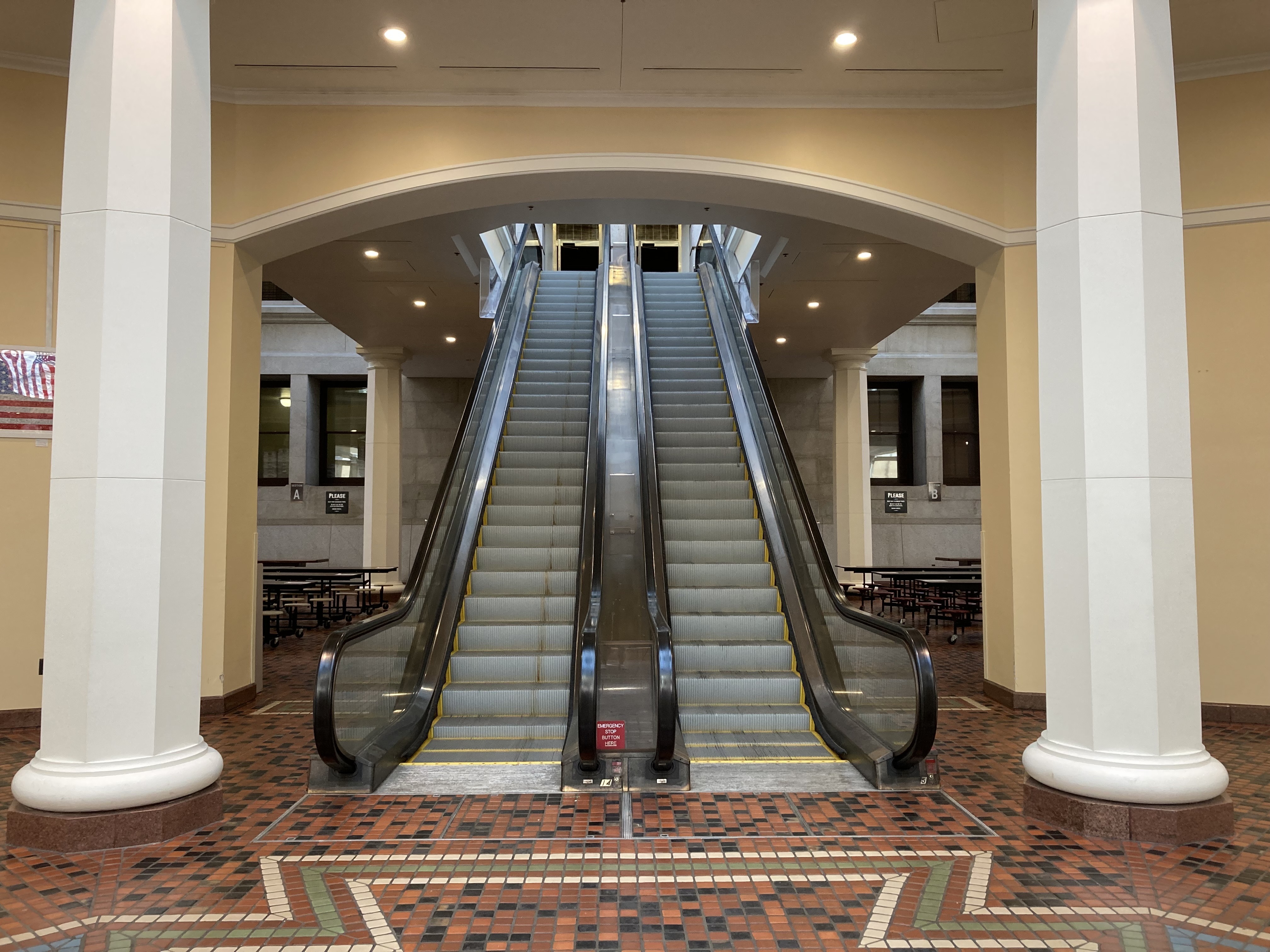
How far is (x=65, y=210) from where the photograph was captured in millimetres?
3961

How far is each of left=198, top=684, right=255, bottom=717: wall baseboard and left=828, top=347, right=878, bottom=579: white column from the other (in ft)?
35.7

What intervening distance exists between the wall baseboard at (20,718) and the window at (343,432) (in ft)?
40.5

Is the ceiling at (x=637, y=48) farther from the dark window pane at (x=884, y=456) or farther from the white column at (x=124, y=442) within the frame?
the dark window pane at (x=884, y=456)

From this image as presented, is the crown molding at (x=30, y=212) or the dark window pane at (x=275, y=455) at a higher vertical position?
the crown molding at (x=30, y=212)

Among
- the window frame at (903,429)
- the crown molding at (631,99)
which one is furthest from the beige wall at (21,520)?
the window frame at (903,429)

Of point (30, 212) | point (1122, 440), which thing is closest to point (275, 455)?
point (30, 212)

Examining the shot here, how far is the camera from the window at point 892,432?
18.7m

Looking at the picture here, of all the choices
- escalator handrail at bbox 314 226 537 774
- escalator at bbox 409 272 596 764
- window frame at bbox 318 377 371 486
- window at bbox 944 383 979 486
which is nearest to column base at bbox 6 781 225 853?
escalator handrail at bbox 314 226 537 774

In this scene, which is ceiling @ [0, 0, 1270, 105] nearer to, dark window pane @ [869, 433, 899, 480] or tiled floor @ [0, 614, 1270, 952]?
tiled floor @ [0, 614, 1270, 952]

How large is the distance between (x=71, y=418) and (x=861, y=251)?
7815 mm

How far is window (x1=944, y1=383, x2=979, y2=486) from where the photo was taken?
1833 centimetres

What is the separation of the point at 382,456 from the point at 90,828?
1109cm

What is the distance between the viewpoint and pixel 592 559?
6.31 metres

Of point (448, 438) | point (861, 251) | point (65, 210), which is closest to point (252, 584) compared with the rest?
point (65, 210)
